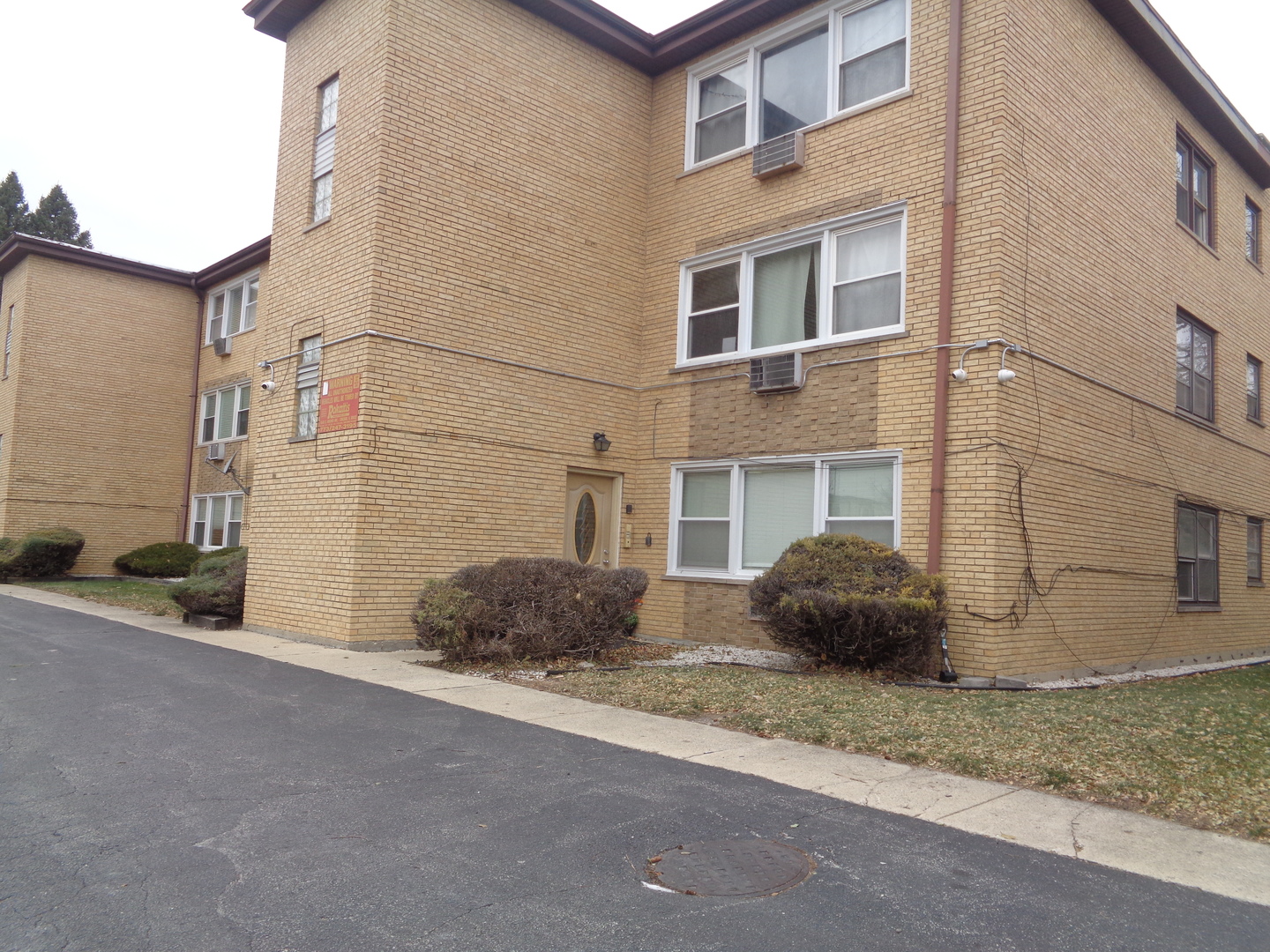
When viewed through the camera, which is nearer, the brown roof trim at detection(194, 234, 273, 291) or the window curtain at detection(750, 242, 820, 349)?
the window curtain at detection(750, 242, 820, 349)

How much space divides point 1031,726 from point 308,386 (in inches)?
372

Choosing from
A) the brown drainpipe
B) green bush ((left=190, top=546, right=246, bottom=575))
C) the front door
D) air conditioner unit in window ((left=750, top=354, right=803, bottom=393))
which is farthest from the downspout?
the brown drainpipe

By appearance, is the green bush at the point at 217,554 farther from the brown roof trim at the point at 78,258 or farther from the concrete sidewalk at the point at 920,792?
the brown roof trim at the point at 78,258

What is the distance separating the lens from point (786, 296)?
494 inches

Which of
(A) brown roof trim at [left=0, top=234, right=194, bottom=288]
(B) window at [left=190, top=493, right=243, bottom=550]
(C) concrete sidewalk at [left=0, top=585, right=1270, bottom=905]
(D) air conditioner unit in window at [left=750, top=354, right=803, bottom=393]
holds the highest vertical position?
(A) brown roof trim at [left=0, top=234, right=194, bottom=288]

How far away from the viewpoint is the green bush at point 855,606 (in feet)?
30.1

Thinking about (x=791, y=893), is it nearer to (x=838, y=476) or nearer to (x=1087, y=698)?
(x=1087, y=698)

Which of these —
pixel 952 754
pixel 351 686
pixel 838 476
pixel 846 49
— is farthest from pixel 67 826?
pixel 846 49

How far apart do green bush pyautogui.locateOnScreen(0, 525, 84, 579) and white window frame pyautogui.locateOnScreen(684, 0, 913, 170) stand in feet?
57.1

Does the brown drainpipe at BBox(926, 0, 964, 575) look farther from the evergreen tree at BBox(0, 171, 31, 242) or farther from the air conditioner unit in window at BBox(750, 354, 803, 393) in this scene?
the evergreen tree at BBox(0, 171, 31, 242)

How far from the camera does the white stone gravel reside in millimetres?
10047

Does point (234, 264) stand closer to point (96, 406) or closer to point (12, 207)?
point (96, 406)

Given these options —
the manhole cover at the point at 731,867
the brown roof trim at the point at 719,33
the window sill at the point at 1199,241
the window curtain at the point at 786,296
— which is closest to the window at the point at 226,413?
the brown roof trim at the point at 719,33

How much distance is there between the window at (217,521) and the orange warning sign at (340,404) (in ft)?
39.2
